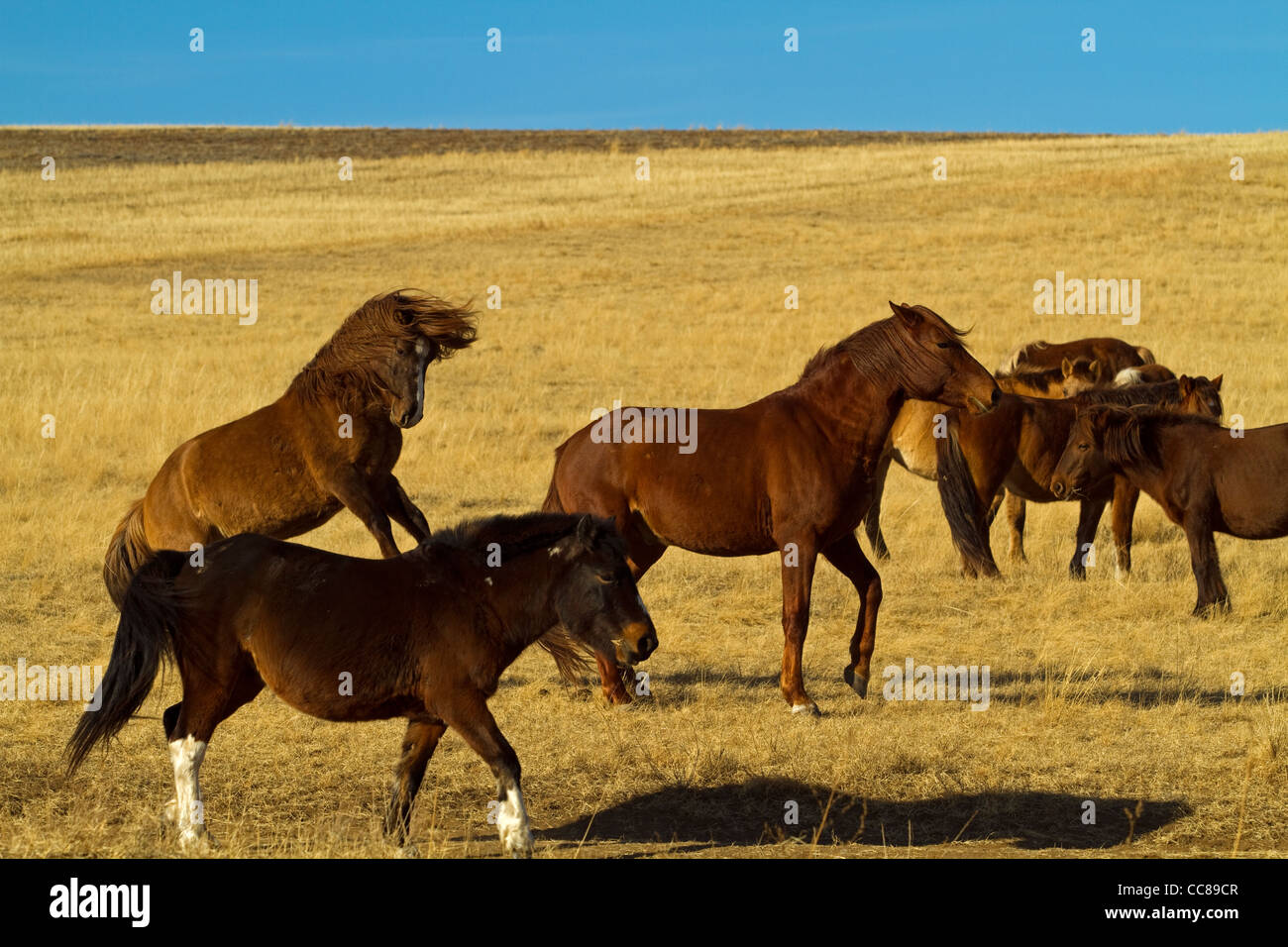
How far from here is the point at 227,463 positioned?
8.30 m

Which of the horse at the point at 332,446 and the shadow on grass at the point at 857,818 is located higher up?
the horse at the point at 332,446

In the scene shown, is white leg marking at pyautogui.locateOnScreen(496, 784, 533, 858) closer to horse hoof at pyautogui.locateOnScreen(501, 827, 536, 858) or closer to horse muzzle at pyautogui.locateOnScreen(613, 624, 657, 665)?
horse hoof at pyautogui.locateOnScreen(501, 827, 536, 858)

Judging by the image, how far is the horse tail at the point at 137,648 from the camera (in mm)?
5551

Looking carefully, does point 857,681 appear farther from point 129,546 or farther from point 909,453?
point 909,453

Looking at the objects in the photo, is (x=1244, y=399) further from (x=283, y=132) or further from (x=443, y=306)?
(x=283, y=132)

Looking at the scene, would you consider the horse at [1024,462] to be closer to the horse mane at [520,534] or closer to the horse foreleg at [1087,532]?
the horse foreleg at [1087,532]

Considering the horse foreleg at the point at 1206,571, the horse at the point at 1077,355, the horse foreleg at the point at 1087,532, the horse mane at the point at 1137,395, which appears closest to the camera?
the horse foreleg at the point at 1206,571

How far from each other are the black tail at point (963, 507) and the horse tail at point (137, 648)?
7.47 m

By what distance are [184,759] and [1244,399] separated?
17.5 meters

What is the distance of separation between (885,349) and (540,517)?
10.8 feet

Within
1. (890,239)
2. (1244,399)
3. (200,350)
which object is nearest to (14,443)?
(200,350)

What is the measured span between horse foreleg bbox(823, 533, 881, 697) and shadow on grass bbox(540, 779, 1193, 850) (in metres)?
1.54

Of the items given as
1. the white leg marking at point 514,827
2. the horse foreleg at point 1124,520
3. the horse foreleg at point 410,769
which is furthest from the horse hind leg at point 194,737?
the horse foreleg at point 1124,520

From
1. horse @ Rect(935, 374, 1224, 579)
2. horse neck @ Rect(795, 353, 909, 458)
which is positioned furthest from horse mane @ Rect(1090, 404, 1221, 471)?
horse neck @ Rect(795, 353, 909, 458)
